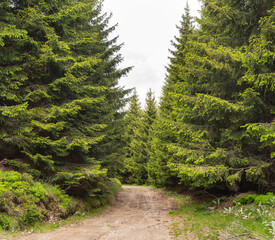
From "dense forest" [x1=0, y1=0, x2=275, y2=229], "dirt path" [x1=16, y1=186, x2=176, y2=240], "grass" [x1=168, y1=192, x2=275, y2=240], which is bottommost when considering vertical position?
"dirt path" [x1=16, y1=186, x2=176, y2=240]

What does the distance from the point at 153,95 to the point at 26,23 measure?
78.2 ft

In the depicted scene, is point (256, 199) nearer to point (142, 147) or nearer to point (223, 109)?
point (223, 109)

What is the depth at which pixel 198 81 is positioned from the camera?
33.9ft

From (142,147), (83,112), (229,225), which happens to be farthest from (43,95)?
(142,147)

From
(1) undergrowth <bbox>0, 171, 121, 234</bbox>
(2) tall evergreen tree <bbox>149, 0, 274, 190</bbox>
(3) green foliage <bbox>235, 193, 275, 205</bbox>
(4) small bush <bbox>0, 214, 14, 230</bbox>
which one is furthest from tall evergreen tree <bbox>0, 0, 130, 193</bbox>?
(3) green foliage <bbox>235, 193, 275, 205</bbox>

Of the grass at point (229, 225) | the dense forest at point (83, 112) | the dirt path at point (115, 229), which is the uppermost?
the dense forest at point (83, 112)

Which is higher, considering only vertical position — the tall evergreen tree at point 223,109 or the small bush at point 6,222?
the tall evergreen tree at point 223,109

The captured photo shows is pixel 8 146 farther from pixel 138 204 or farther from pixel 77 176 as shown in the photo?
pixel 138 204

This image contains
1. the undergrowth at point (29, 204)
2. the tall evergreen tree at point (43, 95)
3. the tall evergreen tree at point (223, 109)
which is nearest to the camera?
the undergrowth at point (29, 204)

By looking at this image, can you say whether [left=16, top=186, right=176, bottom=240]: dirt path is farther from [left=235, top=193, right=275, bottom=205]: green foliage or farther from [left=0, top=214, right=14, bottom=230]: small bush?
[left=235, top=193, right=275, bottom=205]: green foliage

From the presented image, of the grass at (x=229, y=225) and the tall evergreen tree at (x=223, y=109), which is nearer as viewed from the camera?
the grass at (x=229, y=225)

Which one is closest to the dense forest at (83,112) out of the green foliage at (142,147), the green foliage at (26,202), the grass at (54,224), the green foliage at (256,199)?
Answer: the green foliage at (26,202)

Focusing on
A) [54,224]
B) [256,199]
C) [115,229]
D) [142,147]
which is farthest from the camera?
[142,147]

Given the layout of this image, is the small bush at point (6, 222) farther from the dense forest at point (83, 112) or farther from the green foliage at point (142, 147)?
the green foliage at point (142, 147)
